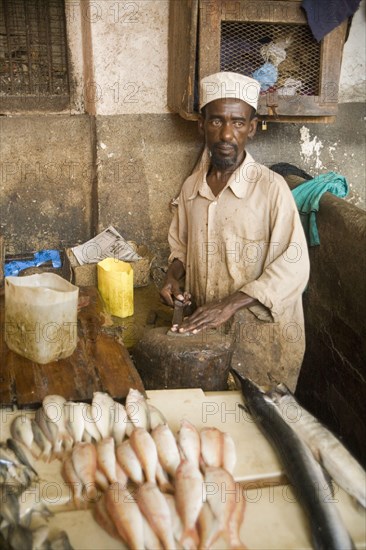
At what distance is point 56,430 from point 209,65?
10.8ft

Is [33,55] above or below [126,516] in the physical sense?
above

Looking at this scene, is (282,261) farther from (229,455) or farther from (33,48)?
(33,48)

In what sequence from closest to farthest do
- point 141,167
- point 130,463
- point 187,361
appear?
point 130,463 → point 187,361 → point 141,167

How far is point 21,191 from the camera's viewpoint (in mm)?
5504

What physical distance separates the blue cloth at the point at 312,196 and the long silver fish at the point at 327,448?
219 cm

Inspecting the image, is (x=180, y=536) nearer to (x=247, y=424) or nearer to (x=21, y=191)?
(x=247, y=424)

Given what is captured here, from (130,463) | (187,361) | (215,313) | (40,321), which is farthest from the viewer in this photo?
(215,313)

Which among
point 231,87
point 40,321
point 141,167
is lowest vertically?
point 40,321

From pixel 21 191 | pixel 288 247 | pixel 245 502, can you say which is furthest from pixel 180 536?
pixel 21 191

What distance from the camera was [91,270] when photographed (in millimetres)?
5082

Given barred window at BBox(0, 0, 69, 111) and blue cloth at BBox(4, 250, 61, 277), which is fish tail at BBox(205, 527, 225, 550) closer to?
blue cloth at BBox(4, 250, 61, 277)

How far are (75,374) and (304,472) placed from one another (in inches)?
43.8

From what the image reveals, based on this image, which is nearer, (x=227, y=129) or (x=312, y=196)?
(x=227, y=129)

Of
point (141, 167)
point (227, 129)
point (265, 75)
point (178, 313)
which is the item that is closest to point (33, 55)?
point (141, 167)
